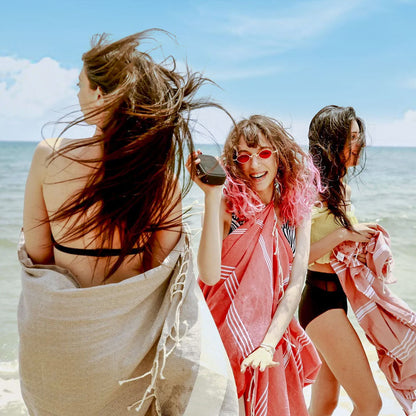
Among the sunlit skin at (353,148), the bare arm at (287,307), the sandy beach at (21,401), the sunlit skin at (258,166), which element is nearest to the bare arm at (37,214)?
the bare arm at (287,307)

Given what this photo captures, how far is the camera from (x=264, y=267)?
2.11 meters

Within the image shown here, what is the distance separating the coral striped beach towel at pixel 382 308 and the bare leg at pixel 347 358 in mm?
123

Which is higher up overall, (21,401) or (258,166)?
(258,166)

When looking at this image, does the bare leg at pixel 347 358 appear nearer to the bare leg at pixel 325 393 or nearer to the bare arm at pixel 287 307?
the bare leg at pixel 325 393

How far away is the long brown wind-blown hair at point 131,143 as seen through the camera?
4.74 feet

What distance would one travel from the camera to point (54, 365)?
4.78 feet

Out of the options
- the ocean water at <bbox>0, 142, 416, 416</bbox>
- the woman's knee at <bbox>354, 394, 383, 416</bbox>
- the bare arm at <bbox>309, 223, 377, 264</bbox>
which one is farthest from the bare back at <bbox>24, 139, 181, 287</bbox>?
the woman's knee at <bbox>354, 394, 383, 416</bbox>

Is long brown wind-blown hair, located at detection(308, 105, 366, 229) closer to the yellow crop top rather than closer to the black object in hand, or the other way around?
the yellow crop top

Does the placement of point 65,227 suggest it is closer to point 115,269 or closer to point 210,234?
point 115,269

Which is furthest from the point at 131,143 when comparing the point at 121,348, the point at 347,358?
the point at 347,358

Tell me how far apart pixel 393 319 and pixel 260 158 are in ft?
4.36

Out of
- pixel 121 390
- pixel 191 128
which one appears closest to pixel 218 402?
pixel 121 390

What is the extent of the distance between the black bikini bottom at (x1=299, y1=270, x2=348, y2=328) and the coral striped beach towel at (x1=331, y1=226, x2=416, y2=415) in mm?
103

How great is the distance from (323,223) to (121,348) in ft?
5.50
